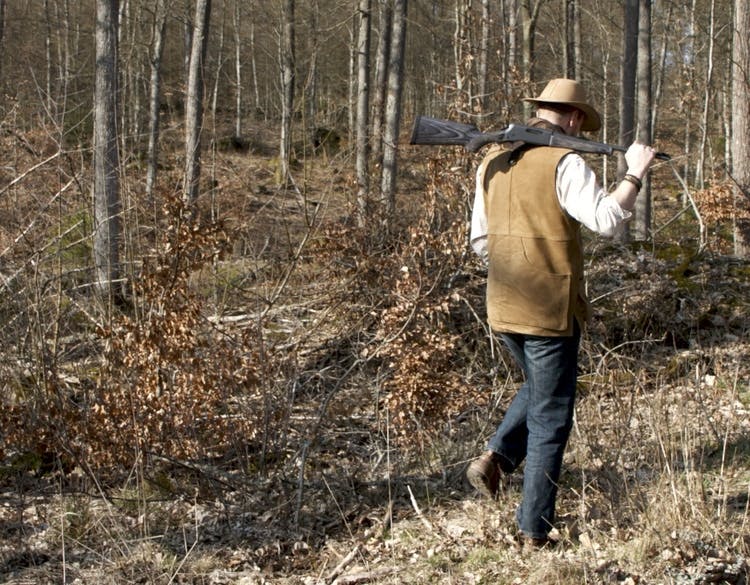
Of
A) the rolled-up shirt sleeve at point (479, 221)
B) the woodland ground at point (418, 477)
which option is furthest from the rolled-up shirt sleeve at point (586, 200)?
the woodland ground at point (418, 477)

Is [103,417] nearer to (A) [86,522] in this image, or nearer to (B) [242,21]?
(A) [86,522]

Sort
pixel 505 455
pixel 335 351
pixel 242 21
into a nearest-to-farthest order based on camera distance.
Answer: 1. pixel 505 455
2. pixel 335 351
3. pixel 242 21

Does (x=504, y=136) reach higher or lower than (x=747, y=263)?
higher

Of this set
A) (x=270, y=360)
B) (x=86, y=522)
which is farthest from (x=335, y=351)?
(x=86, y=522)

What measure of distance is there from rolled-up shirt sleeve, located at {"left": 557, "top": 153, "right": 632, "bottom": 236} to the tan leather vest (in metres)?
0.04

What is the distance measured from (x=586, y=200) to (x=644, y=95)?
12.7 metres

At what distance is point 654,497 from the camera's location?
372 cm

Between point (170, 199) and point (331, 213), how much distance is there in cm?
415

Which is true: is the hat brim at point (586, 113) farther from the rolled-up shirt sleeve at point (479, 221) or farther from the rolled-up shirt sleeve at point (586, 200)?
the rolled-up shirt sleeve at point (479, 221)

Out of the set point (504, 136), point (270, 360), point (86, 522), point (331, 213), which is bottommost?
point (86, 522)

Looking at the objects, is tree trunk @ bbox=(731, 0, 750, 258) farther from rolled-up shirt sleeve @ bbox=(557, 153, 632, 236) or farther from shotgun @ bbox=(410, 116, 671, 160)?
rolled-up shirt sleeve @ bbox=(557, 153, 632, 236)

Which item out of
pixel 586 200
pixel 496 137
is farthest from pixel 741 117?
pixel 586 200

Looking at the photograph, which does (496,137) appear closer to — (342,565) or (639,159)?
(639,159)

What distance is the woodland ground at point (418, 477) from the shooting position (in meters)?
3.68
